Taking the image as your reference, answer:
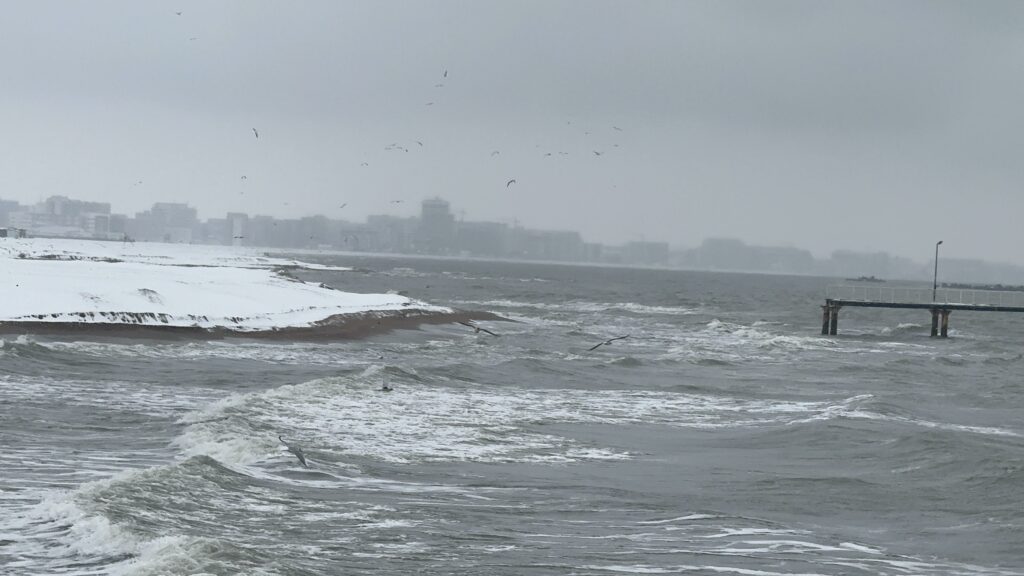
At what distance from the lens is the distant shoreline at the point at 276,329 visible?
36.2 meters

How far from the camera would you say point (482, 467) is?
18125 millimetres

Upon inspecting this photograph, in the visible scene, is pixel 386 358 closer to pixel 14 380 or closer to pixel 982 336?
pixel 14 380

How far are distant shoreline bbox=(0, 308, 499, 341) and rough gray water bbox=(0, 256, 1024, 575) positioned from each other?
5.78 feet

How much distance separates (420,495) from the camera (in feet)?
51.5

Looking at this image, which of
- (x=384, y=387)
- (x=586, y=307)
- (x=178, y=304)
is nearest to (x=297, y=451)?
(x=384, y=387)

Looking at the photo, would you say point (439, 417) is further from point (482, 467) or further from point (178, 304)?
point (178, 304)

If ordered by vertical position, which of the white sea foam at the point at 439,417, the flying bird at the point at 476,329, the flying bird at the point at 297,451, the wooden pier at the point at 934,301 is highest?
the wooden pier at the point at 934,301

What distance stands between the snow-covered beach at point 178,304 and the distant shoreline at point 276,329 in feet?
0.23

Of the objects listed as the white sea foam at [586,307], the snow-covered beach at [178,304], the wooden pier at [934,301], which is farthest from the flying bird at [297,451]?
the white sea foam at [586,307]

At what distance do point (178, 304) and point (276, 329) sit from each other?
3.73m

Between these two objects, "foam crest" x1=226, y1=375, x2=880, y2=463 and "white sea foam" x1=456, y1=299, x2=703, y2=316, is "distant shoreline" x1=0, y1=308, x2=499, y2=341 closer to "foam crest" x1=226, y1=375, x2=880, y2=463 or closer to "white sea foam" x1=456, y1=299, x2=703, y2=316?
"foam crest" x1=226, y1=375, x2=880, y2=463

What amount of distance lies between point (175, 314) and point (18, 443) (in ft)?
78.6

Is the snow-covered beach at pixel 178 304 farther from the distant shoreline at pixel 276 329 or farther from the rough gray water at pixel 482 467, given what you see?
the rough gray water at pixel 482 467

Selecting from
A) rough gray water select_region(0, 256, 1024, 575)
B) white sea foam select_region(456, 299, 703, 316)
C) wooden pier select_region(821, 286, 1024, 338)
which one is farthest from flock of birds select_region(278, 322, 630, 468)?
white sea foam select_region(456, 299, 703, 316)
